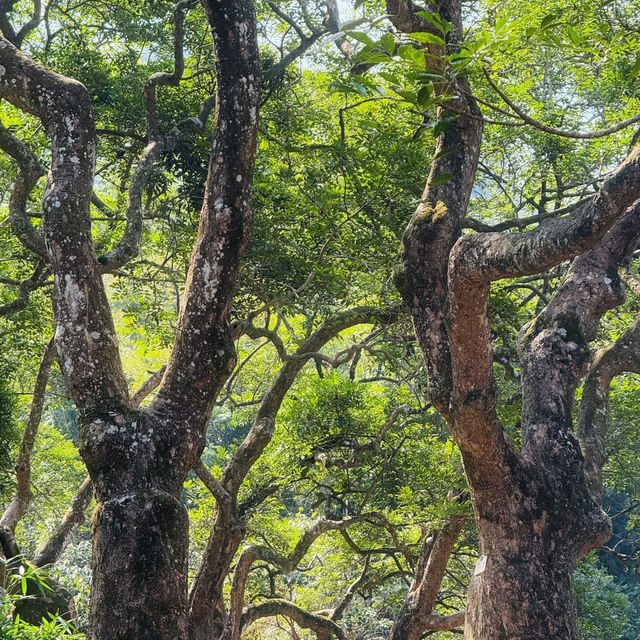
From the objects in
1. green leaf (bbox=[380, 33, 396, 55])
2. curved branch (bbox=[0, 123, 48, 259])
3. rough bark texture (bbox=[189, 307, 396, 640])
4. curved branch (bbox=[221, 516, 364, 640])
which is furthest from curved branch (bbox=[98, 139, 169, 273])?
curved branch (bbox=[221, 516, 364, 640])

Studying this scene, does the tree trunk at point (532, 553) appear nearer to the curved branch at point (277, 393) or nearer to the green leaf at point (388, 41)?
the curved branch at point (277, 393)

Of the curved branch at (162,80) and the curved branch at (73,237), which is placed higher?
the curved branch at (162,80)

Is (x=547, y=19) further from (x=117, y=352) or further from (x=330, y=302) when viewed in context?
(x=330, y=302)

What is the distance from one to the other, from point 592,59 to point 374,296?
2569mm

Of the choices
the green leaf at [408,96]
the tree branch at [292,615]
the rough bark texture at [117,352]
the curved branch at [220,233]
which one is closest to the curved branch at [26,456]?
the tree branch at [292,615]

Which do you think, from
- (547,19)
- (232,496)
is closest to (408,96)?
(547,19)

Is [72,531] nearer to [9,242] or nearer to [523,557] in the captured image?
[9,242]

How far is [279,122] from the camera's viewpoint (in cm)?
627

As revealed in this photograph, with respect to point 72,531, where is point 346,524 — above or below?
above

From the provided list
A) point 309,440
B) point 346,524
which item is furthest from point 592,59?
point 346,524

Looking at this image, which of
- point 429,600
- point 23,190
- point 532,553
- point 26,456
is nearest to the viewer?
point 532,553

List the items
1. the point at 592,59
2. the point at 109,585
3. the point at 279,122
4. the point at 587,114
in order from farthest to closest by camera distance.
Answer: the point at 587,114 → the point at 279,122 → the point at 592,59 → the point at 109,585

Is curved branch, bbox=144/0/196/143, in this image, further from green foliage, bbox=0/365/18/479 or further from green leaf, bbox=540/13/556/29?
green leaf, bbox=540/13/556/29

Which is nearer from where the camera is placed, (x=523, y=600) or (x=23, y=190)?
(x=523, y=600)
